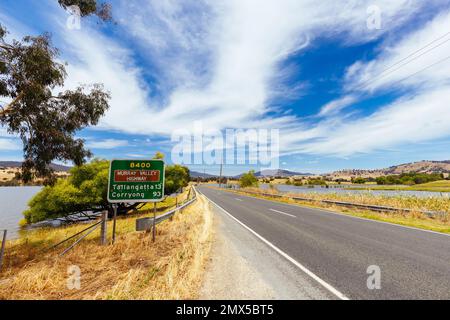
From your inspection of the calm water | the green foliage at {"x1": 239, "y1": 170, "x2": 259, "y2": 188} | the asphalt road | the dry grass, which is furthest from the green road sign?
the green foliage at {"x1": 239, "y1": 170, "x2": 259, "y2": 188}

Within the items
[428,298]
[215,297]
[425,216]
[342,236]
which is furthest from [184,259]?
[425,216]

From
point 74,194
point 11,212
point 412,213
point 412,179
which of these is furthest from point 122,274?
point 412,179

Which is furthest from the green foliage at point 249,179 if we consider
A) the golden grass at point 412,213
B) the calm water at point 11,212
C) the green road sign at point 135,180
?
the green road sign at point 135,180

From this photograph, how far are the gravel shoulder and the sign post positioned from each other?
282 centimetres

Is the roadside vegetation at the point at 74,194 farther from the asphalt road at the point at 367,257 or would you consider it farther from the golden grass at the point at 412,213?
the golden grass at the point at 412,213

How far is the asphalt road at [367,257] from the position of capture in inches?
161

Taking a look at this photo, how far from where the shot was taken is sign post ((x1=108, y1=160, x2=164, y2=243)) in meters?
7.41

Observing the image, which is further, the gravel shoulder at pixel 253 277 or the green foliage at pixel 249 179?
the green foliage at pixel 249 179

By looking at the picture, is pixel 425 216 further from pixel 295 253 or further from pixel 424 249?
pixel 295 253

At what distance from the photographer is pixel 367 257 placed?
5879mm

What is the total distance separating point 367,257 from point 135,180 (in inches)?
284

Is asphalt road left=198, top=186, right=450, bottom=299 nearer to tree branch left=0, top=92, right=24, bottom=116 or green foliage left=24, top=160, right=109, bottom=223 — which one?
tree branch left=0, top=92, right=24, bottom=116

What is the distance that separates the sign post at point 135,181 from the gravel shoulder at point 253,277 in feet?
9.27
